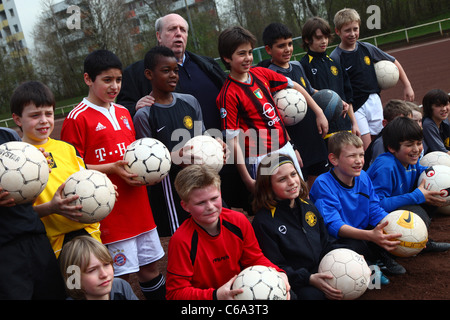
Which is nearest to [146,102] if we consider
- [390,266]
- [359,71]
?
[390,266]

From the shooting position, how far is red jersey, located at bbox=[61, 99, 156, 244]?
3701 mm

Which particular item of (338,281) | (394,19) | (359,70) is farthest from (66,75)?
(338,281)

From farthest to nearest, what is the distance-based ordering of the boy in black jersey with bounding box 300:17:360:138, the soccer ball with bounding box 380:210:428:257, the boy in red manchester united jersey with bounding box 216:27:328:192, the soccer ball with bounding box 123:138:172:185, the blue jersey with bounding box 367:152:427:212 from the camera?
the boy in black jersey with bounding box 300:17:360:138
the blue jersey with bounding box 367:152:427:212
the boy in red manchester united jersey with bounding box 216:27:328:192
the soccer ball with bounding box 380:210:428:257
the soccer ball with bounding box 123:138:172:185

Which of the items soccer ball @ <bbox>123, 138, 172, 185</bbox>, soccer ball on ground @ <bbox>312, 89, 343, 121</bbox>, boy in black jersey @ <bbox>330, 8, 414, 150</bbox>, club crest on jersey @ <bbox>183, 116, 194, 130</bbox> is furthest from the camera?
boy in black jersey @ <bbox>330, 8, 414, 150</bbox>

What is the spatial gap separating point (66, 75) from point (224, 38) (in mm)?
37864

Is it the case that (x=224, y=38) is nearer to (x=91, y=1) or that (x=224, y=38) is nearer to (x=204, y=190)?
(x=204, y=190)

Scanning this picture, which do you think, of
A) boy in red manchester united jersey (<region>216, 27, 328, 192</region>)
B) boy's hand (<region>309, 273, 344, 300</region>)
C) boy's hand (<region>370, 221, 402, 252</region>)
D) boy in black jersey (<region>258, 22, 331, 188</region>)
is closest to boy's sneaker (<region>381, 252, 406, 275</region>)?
boy's hand (<region>370, 221, 402, 252</region>)

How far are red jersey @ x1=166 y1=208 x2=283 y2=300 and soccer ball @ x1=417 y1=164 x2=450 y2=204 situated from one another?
97.0 inches

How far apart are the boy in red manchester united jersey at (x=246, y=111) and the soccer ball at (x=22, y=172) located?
2.01 metres

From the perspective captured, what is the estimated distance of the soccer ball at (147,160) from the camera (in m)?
3.57

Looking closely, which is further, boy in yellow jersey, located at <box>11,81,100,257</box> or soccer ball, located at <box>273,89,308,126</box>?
soccer ball, located at <box>273,89,308,126</box>

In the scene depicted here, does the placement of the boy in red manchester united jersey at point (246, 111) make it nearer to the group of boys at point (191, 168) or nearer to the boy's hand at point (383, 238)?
the group of boys at point (191, 168)

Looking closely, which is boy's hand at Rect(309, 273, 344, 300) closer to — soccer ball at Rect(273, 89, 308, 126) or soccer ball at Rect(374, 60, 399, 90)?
soccer ball at Rect(273, 89, 308, 126)

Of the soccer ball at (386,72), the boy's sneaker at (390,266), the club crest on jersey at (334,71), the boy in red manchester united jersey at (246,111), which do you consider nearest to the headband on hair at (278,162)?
the boy in red manchester united jersey at (246,111)
